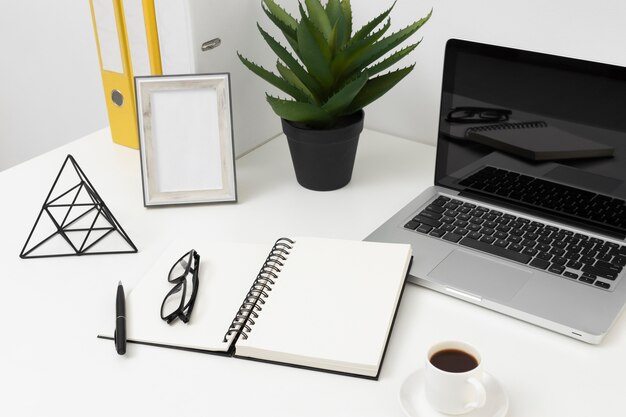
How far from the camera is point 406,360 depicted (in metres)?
0.86

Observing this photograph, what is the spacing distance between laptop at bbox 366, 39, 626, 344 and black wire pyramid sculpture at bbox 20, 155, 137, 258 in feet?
1.31

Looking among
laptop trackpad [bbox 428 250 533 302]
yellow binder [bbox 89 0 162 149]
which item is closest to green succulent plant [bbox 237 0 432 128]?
yellow binder [bbox 89 0 162 149]

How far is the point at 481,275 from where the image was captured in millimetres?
979

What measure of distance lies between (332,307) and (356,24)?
27.5 inches

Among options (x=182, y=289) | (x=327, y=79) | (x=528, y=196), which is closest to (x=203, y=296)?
(x=182, y=289)

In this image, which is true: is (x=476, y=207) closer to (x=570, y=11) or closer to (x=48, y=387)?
(x=570, y=11)

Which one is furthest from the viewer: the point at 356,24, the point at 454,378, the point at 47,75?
the point at 47,75

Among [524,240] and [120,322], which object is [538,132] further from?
[120,322]

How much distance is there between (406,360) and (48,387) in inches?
16.8

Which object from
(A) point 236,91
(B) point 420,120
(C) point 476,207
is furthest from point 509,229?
(A) point 236,91

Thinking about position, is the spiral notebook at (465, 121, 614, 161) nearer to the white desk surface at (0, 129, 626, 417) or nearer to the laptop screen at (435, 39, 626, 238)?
the laptop screen at (435, 39, 626, 238)

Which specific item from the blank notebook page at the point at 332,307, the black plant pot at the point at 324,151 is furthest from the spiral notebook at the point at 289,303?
the black plant pot at the point at 324,151

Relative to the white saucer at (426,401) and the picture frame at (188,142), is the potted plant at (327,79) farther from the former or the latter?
the white saucer at (426,401)

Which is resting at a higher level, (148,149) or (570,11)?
(570,11)
